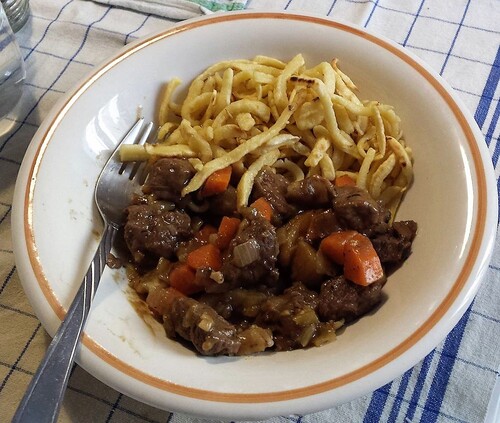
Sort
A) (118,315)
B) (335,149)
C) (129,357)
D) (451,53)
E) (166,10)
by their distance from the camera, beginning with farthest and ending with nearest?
(166,10) < (451,53) < (335,149) < (118,315) < (129,357)

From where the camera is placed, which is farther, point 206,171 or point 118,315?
point 206,171

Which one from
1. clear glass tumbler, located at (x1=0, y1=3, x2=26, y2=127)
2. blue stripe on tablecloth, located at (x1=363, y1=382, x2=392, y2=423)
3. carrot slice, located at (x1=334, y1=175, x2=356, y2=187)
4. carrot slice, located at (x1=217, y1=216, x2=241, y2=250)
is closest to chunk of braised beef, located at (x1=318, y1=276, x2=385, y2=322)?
blue stripe on tablecloth, located at (x1=363, y1=382, x2=392, y2=423)

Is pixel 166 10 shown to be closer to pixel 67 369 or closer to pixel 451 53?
pixel 451 53

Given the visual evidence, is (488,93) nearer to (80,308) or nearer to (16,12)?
(80,308)

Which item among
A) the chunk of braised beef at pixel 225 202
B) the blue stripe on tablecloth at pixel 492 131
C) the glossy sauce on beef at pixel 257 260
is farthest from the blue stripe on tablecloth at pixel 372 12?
the chunk of braised beef at pixel 225 202

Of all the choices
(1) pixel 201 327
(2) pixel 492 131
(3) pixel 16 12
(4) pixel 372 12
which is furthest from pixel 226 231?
(3) pixel 16 12

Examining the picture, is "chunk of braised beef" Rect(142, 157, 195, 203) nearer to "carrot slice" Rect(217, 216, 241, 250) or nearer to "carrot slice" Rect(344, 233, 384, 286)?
"carrot slice" Rect(217, 216, 241, 250)

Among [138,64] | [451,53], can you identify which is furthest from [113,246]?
[451,53]
